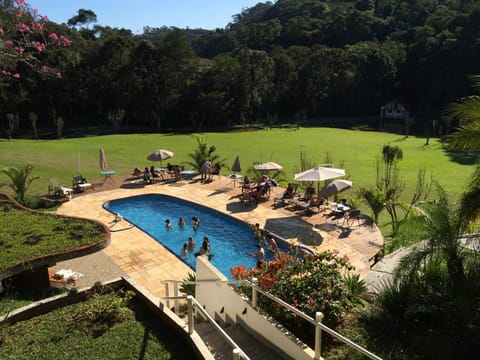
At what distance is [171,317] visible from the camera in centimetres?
595

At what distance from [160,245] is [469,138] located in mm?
10372

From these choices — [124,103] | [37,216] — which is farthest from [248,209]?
[124,103]

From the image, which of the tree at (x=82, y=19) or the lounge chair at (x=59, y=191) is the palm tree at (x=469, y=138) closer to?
the lounge chair at (x=59, y=191)

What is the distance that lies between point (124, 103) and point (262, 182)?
115 feet

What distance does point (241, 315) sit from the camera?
6.59 metres

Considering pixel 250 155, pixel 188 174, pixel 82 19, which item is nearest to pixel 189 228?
pixel 188 174

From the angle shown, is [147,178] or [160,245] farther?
[147,178]

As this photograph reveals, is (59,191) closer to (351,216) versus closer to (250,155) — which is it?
(351,216)

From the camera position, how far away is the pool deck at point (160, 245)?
36.0 feet

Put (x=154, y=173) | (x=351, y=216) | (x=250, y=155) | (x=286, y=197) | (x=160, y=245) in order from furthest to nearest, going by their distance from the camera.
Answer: (x=250, y=155) → (x=154, y=173) → (x=286, y=197) → (x=351, y=216) → (x=160, y=245)

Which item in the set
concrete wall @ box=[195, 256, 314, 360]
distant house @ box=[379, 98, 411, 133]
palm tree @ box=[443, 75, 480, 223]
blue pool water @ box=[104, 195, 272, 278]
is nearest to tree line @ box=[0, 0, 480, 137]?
distant house @ box=[379, 98, 411, 133]

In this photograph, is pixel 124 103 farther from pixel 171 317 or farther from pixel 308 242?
pixel 171 317

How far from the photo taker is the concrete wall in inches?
207

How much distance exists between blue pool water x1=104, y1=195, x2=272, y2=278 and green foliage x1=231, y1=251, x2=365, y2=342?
5.63m
